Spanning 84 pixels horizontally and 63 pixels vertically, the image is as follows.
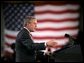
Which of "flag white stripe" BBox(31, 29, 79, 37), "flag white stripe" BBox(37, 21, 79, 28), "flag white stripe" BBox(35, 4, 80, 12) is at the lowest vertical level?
"flag white stripe" BBox(31, 29, 79, 37)

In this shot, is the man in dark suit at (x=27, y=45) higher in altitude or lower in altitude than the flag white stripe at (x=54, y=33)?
lower

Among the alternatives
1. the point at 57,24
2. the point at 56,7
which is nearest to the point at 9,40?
the point at 57,24

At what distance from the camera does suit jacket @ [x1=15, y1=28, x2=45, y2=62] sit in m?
3.54

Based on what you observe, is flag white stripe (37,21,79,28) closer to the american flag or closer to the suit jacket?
the american flag

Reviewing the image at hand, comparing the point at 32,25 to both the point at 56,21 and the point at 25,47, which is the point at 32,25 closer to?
the point at 25,47

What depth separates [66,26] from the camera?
6.85 m

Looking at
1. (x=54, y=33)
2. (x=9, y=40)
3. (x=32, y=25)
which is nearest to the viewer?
(x=32, y=25)

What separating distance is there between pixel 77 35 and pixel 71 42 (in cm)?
→ 315

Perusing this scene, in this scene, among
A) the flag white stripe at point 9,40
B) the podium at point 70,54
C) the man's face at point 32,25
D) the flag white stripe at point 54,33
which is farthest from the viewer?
the flag white stripe at point 9,40

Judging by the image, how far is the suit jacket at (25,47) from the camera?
11.6 feet

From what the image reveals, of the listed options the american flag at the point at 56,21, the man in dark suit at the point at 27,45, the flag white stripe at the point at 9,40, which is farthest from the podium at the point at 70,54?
the flag white stripe at the point at 9,40

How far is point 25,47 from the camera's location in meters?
3.61

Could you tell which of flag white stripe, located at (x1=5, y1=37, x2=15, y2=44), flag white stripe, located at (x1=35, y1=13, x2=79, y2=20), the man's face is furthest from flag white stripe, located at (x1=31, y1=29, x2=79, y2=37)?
the man's face

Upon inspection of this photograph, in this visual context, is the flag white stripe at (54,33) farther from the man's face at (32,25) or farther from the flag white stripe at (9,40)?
the man's face at (32,25)
